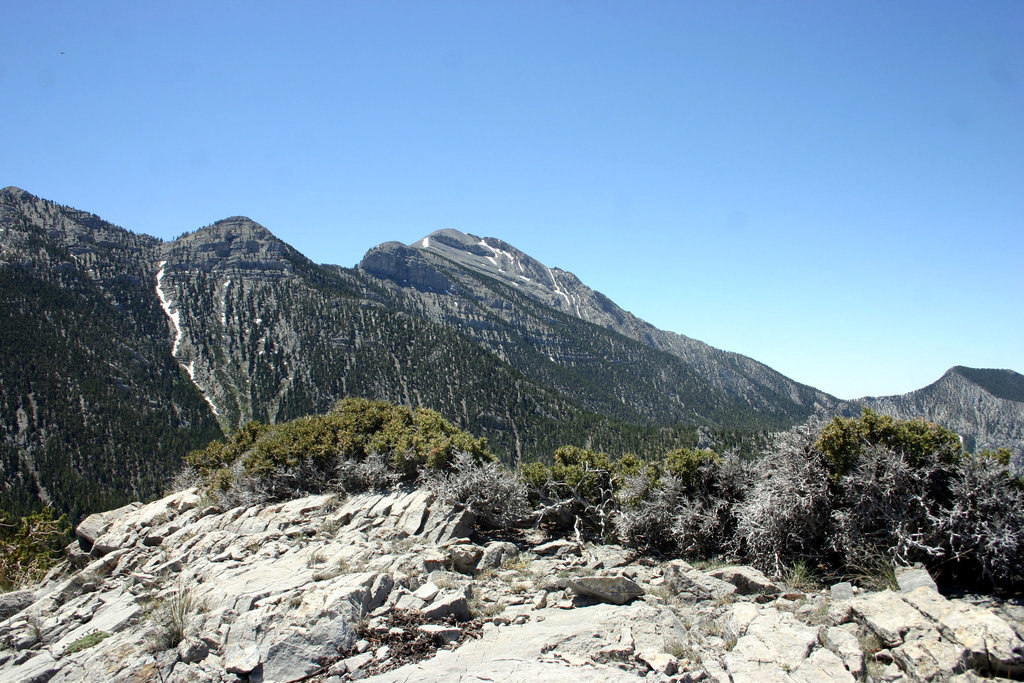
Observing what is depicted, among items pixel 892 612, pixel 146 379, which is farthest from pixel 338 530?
pixel 146 379

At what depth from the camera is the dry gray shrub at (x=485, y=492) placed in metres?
15.9

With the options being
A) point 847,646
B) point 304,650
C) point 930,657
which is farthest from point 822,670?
point 304,650

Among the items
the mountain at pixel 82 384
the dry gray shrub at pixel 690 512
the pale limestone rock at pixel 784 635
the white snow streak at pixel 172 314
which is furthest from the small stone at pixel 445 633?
the white snow streak at pixel 172 314

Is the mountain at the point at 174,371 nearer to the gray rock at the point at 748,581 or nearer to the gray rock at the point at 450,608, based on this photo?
the gray rock at the point at 450,608

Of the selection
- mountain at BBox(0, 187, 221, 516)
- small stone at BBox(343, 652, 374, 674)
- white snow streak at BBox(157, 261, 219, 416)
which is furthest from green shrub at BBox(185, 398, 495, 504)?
white snow streak at BBox(157, 261, 219, 416)

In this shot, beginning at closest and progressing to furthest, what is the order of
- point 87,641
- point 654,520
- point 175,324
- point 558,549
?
1. point 87,641
2. point 558,549
3. point 654,520
4. point 175,324

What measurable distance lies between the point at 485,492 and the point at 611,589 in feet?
21.0

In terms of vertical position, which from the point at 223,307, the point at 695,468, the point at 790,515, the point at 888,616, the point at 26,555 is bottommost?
the point at 26,555

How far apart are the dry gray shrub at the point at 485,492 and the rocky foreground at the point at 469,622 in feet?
4.66

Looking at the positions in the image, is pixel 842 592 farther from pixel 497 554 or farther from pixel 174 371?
pixel 174 371

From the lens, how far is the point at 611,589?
Answer: 1020cm

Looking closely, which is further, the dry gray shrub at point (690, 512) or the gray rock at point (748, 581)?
the dry gray shrub at point (690, 512)

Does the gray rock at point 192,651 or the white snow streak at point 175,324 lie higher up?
the white snow streak at point 175,324

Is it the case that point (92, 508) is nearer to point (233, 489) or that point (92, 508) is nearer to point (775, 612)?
point (233, 489)
